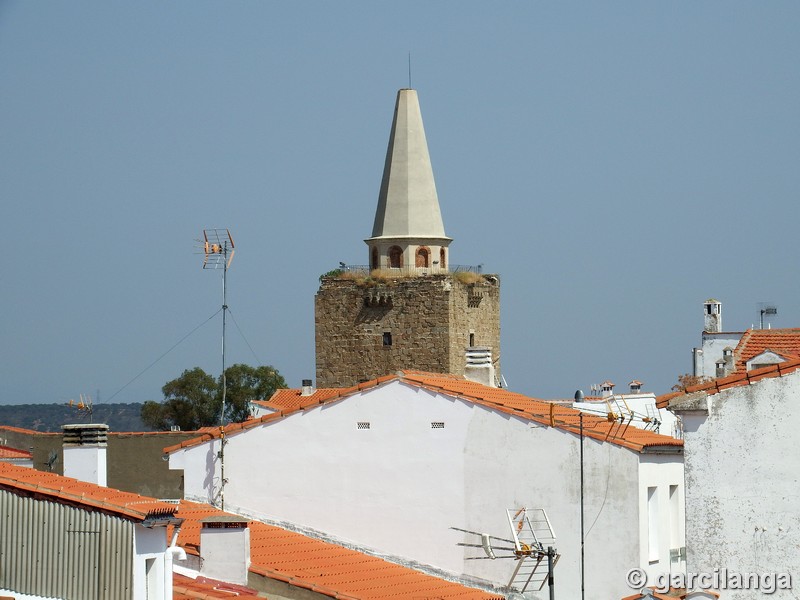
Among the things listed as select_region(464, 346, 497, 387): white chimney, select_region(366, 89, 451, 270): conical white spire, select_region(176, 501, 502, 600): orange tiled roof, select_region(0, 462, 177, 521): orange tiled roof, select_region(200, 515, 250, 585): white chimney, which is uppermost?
select_region(366, 89, 451, 270): conical white spire

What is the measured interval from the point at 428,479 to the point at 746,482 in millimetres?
9436

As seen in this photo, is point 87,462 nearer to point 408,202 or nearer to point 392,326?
point 392,326

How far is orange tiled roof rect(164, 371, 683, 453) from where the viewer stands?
2561 cm

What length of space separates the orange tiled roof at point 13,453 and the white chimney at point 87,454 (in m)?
15.6

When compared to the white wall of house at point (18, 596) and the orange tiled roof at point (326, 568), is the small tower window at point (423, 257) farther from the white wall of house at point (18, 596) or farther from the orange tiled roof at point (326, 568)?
the white wall of house at point (18, 596)

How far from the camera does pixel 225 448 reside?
28.0m

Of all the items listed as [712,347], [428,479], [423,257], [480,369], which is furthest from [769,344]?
[423,257]

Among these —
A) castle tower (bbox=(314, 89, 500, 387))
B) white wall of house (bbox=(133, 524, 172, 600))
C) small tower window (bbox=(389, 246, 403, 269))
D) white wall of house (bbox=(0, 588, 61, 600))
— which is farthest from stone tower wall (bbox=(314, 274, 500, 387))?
white wall of house (bbox=(0, 588, 61, 600))

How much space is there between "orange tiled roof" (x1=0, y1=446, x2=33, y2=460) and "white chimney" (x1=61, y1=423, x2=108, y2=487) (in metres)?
15.6

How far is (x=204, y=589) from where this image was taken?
62.2 feet

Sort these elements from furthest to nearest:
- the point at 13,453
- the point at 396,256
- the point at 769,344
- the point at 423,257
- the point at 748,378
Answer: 1. the point at 396,256
2. the point at 423,257
3. the point at 13,453
4. the point at 769,344
5. the point at 748,378

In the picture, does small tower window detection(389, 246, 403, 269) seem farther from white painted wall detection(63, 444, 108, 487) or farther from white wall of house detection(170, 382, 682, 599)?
white painted wall detection(63, 444, 108, 487)

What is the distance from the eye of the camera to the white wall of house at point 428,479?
25312mm

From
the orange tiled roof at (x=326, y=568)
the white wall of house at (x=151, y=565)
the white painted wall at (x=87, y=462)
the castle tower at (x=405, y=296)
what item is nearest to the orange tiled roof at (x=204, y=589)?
the orange tiled roof at (x=326, y=568)
